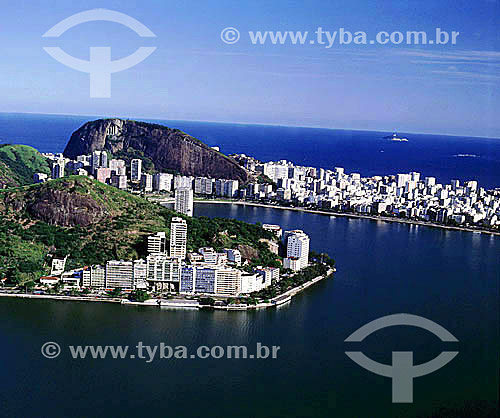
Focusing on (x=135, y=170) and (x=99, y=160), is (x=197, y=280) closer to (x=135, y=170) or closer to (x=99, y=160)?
(x=135, y=170)

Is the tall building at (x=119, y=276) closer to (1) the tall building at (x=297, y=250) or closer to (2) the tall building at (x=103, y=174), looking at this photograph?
(1) the tall building at (x=297, y=250)

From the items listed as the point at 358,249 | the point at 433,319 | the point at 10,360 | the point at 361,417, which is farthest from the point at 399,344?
the point at 358,249

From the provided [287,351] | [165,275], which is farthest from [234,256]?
[287,351]

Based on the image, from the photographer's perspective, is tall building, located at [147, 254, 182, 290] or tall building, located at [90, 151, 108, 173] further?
tall building, located at [90, 151, 108, 173]

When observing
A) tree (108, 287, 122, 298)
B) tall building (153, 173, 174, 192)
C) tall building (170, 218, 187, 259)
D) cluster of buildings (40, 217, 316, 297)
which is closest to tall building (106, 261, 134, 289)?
cluster of buildings (40, 217, 316, 297)

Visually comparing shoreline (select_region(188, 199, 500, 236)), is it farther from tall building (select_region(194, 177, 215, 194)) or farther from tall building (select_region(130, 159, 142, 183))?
tall building (select_region(130, 159, 142, 183))

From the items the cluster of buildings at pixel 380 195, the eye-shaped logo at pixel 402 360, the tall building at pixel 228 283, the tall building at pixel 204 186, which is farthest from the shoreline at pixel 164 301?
the tall building at pixel 204 186
